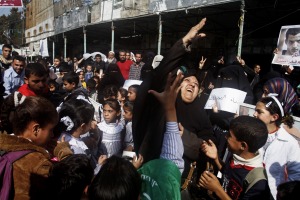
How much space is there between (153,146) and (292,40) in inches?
169

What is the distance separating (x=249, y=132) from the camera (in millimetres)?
2297

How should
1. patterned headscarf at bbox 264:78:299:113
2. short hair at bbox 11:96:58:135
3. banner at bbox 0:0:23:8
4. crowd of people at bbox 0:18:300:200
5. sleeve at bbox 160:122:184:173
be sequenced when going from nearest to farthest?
1. crowd of people at bbox 0:18:300:200
2. sleeve at bbox 160:122:184:173
3. short hair at bbox 11:96:58:135
4. patterned headscarf at bbox 264:78:299:113
5. banner at bbox 0:0:23:8

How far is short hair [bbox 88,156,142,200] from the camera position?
1.33m

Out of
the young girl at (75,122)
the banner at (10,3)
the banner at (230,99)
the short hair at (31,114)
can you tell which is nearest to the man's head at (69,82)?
the young girl at (75,122)

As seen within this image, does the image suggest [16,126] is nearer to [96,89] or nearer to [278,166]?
[278,166]

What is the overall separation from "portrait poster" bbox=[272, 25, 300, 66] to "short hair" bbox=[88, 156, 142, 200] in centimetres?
429

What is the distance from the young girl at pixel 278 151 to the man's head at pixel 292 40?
8.35 feet

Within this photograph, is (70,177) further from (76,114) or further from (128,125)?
(128,125)

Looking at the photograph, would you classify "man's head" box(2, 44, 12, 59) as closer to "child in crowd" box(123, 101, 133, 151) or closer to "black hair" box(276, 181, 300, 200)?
"child in crowd" box(123, 101, 133, 151)

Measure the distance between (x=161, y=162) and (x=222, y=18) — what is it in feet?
37.3

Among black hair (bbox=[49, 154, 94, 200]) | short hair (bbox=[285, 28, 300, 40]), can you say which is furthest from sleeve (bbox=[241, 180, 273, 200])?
short hair (bbox=[285, 28, 300, 40])

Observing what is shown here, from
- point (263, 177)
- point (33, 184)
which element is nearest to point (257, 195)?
point (263, 177)

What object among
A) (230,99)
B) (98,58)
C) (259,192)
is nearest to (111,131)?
(230,99)

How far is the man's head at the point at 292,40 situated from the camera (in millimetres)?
4855
